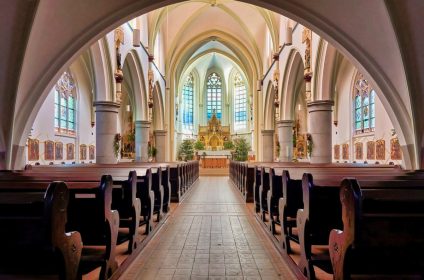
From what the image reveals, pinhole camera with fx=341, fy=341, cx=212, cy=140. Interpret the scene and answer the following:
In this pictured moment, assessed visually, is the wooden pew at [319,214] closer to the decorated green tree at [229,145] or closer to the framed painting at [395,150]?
the framed painting at [395,150]

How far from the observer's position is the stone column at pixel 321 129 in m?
11.6

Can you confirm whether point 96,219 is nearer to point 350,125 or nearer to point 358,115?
point 358,115

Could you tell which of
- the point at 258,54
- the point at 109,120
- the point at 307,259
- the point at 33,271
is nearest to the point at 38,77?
the point at 109,120

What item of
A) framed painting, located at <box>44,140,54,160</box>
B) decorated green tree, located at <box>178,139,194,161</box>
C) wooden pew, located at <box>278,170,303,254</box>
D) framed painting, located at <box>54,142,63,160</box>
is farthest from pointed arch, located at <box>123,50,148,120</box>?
wooden pew, located at <box>278,170,303,254</box>

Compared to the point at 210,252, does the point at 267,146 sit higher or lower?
higher

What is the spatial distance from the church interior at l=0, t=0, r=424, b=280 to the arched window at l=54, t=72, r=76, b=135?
0.30 ft

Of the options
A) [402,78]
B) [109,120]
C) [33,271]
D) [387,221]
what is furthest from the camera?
[109,120]

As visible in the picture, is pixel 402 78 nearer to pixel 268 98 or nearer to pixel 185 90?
pixel 268 98

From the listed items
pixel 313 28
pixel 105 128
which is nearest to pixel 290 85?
pixel 313 28

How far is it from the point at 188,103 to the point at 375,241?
107 feet

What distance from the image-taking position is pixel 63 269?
7.29 ft

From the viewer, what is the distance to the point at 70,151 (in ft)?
51.7

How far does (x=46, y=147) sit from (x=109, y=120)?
3.39 meters

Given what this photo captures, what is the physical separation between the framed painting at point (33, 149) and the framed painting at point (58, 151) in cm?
133
